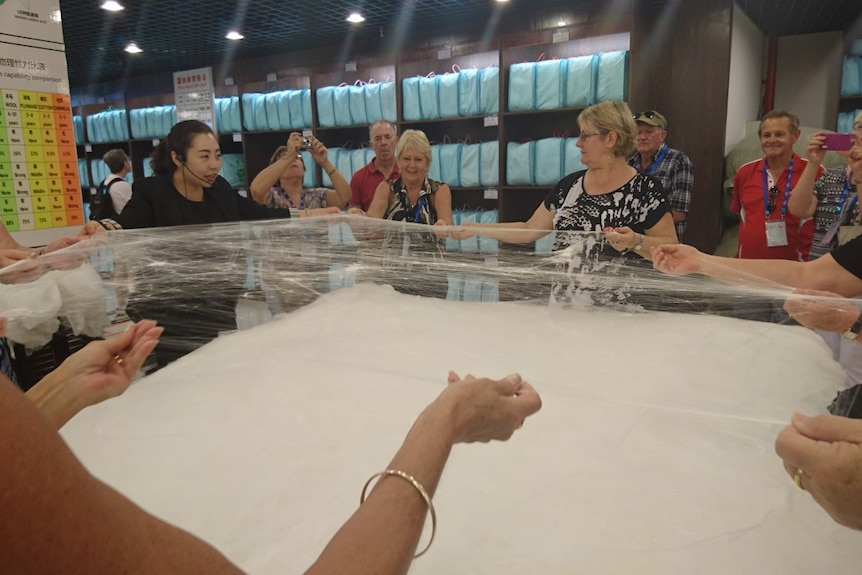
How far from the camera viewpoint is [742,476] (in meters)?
0.90

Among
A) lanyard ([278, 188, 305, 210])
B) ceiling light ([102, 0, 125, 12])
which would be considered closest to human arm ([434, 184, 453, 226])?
lanyard ([278, 188, 305, 210])

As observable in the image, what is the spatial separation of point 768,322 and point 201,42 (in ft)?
16.0

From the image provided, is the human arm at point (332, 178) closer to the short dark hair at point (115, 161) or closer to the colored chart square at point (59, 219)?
the colored chart square at point (59, 219)

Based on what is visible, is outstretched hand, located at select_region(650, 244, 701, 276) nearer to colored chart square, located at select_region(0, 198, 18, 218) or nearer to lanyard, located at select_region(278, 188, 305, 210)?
lanyard, located at select_region(278, 188, 305, 210)

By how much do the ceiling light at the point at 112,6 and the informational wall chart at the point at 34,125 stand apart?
76.2 inches

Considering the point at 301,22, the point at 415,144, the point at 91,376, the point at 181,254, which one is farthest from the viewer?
the point at 301,22

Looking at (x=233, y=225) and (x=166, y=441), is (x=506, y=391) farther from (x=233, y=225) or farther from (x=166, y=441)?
(x=233, y=225)

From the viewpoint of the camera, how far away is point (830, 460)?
59 cm

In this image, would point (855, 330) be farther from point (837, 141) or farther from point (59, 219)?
point (59, 219)

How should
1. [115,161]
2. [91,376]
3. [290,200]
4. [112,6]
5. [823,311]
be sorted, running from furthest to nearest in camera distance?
[115,161]
[112,6]
[290,200]
[823,311]
[91,376]

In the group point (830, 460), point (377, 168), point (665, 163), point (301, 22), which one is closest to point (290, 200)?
point (377, 168)

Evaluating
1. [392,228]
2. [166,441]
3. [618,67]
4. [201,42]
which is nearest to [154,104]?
[201,42]

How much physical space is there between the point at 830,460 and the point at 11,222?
2.39m

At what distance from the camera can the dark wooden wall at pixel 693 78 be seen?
134 inches
